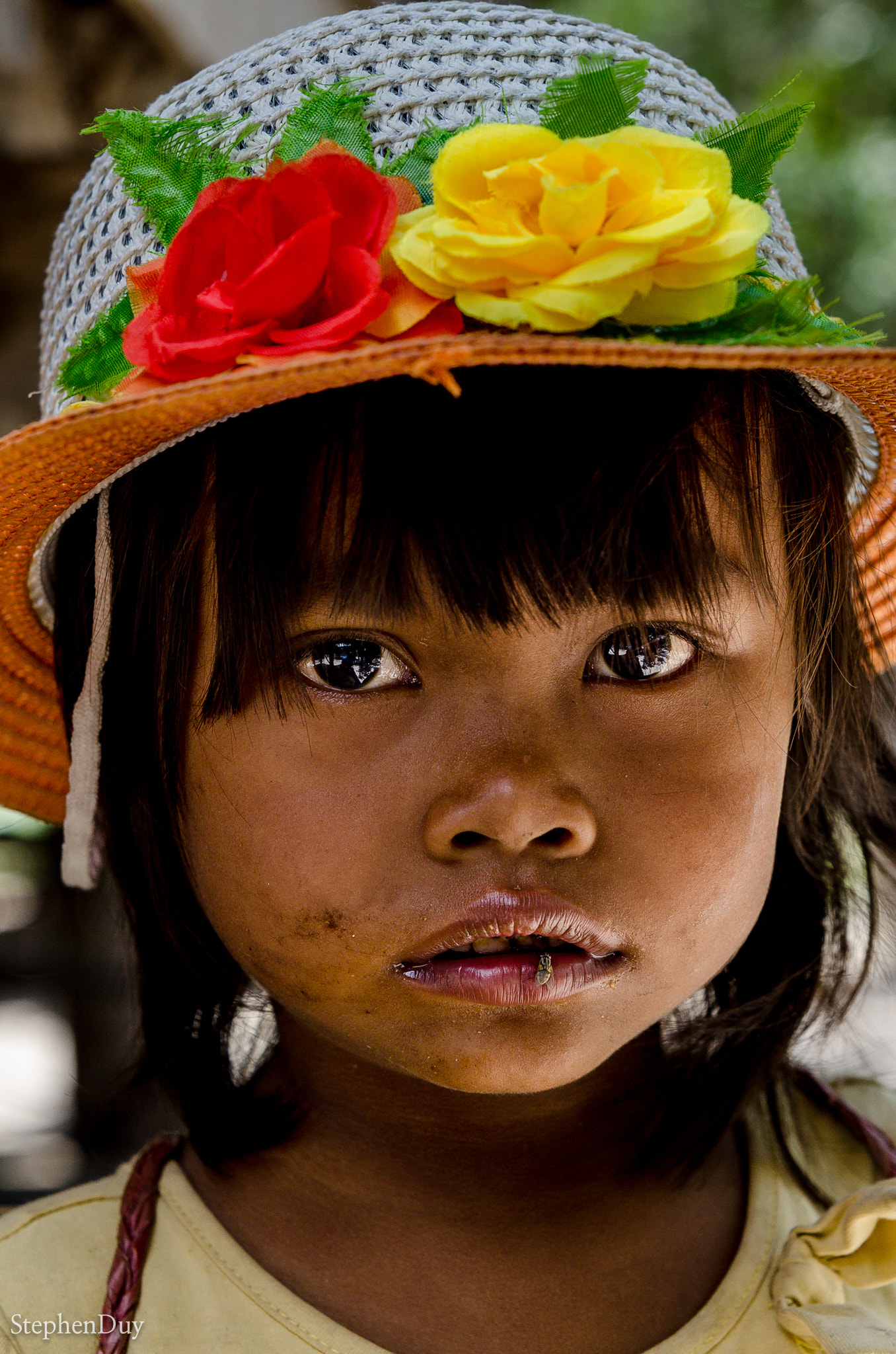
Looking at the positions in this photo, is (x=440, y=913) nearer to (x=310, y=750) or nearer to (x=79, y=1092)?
(x=310, y=750)

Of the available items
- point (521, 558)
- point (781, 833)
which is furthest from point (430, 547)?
point (781, 833)

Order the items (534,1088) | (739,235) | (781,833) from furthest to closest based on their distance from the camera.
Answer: (781,833)
(534,1088)
(739,235)

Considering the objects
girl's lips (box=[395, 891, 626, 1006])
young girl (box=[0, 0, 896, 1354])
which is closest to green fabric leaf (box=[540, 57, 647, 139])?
young girl (box=[0, 0, 896, 1354])

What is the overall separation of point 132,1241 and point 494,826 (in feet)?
1.68

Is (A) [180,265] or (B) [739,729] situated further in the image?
(B) [739,729]

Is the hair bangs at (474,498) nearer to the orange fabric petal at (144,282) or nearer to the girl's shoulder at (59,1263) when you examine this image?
the orange fabric petal at (144,282)

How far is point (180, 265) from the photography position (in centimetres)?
83

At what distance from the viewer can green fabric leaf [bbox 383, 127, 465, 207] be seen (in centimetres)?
86

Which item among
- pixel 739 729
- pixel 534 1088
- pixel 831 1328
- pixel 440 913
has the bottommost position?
pixel 831 1328

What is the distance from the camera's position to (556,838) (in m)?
0.86

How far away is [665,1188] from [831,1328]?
0.56 ft

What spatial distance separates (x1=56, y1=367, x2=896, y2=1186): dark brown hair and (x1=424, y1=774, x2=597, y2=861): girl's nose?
4.6 inches

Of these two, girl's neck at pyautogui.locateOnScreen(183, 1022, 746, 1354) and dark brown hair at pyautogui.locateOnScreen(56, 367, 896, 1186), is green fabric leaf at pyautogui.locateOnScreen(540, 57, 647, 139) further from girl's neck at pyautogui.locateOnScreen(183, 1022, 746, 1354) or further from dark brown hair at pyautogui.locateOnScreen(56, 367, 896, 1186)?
girl's neck at pyautogui.locateOnScreen(183, 1022, 746, 1354)

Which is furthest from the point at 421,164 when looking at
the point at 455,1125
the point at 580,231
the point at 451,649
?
the point at 455,1125
